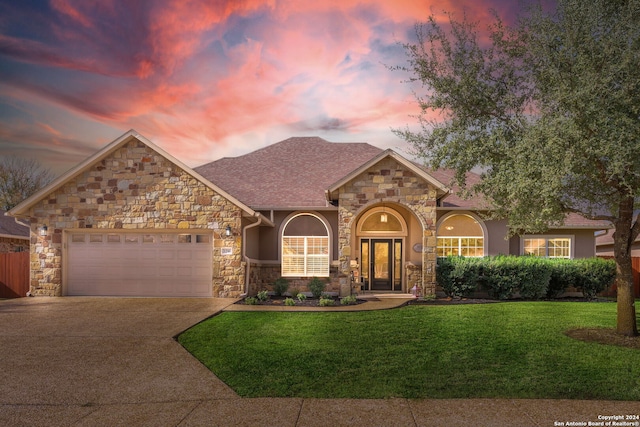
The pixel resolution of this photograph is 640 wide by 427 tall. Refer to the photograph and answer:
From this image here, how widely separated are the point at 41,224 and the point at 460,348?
14.1 metres

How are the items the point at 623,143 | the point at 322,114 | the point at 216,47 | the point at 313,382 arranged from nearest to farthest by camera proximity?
the point at 313,382, the point at 623,143, the point at 216,47, the point at 322,114

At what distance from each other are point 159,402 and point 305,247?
1271 centimetres

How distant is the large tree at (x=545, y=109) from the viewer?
833 cm

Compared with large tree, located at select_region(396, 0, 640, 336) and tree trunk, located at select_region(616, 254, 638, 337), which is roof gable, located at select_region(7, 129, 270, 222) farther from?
tree trunk, located at select_region(616, 254, 638, 337)

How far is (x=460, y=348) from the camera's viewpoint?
28.9 feet

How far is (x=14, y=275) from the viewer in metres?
17.8

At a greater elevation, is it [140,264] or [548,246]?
[548,246]

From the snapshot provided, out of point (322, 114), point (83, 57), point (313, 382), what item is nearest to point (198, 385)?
point (313, 382)

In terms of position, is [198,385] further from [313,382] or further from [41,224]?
[41,224]

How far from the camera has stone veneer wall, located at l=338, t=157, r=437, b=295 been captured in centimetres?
1633

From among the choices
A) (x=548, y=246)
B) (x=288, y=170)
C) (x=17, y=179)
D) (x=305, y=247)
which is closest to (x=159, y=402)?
(x=305, y=247)

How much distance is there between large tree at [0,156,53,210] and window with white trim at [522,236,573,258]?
115 feet

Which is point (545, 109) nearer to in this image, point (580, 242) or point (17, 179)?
point (580, 242)

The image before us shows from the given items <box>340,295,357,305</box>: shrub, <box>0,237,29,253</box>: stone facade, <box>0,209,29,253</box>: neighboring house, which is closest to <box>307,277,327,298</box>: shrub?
<box>340,295,357,305</box>: shrub
